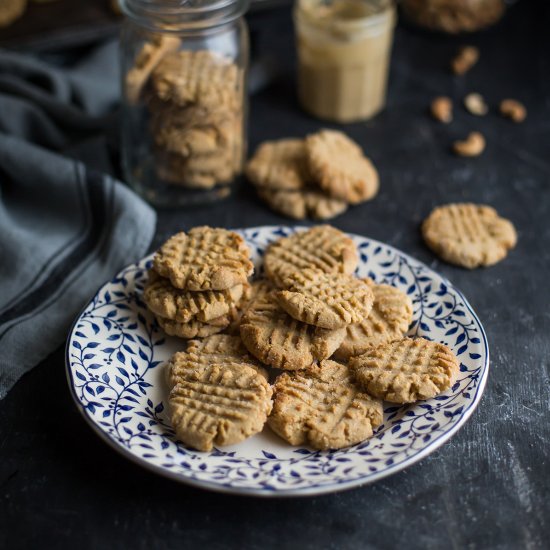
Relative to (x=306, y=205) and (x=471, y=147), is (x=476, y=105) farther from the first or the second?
(x=306, y=205)

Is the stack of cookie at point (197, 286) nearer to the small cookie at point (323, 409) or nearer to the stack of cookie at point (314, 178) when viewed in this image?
the small cookie at point (323, 409)

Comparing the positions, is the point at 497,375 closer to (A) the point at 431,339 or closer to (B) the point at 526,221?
(A) the point at 431,339

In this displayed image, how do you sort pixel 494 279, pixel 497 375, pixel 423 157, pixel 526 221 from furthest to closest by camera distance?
pixel 423 157
pixel 526 221
pixel 494 279
pixel 497 375

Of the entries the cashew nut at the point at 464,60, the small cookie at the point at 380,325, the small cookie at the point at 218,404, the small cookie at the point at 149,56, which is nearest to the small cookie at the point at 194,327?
the small cookie at the point at 218,404

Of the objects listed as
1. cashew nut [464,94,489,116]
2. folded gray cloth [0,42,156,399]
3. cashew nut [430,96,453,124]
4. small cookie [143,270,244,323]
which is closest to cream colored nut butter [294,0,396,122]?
cashew nut [430,96,453,124]

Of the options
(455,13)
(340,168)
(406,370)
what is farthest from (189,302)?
(455,13)

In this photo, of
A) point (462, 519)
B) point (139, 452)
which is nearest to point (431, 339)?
point (462, 519)
